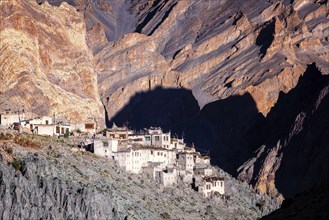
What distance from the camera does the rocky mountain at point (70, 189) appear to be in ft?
553

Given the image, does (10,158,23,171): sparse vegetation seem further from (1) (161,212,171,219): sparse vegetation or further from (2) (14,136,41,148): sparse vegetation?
(1) (161,212,171,219): sparse vegetation

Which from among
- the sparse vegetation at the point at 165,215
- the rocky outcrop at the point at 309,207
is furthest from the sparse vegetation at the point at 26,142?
the rocky outcrop at the point at 309,207

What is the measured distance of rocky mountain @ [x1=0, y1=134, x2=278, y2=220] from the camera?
168m

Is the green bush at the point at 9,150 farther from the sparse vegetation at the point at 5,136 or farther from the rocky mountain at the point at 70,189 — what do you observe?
the sparse vegetation at the point at 5,136

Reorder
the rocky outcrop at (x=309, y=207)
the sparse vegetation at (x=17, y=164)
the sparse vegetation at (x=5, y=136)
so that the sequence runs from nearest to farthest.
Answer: the rocky outcrop at (x=309, y=207) → the sparse vegetation at (x=17, y=164) → the sparse vegetation at (x=5, y=136)

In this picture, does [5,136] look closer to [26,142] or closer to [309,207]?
[26,142]

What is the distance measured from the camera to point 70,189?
579 feet

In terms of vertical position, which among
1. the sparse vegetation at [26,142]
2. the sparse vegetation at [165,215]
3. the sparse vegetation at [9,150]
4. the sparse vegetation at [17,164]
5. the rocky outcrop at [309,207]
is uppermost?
the sparse vegetation at [26,142]

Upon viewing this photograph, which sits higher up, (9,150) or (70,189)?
(9,150)

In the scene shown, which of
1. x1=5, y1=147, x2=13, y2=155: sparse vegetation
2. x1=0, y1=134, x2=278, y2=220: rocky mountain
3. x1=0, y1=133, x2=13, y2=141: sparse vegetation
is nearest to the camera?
x1=0, y1=134, x2=278, y2=220: rocky mountain

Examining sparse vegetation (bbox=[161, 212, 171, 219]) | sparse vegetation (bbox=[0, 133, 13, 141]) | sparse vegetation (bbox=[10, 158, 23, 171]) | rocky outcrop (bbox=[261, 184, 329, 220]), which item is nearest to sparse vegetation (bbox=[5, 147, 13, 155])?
sparse vegetation (bbox=[10, 158, 23, 171])

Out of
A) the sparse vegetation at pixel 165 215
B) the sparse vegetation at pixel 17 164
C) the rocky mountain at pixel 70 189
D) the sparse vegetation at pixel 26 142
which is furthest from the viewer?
the sparse vegetation at pixel 26 142

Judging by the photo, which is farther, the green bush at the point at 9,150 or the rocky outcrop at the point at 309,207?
the green bush at the point at 9,150

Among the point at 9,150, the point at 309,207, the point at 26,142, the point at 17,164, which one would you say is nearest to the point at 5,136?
the point at 26,142
